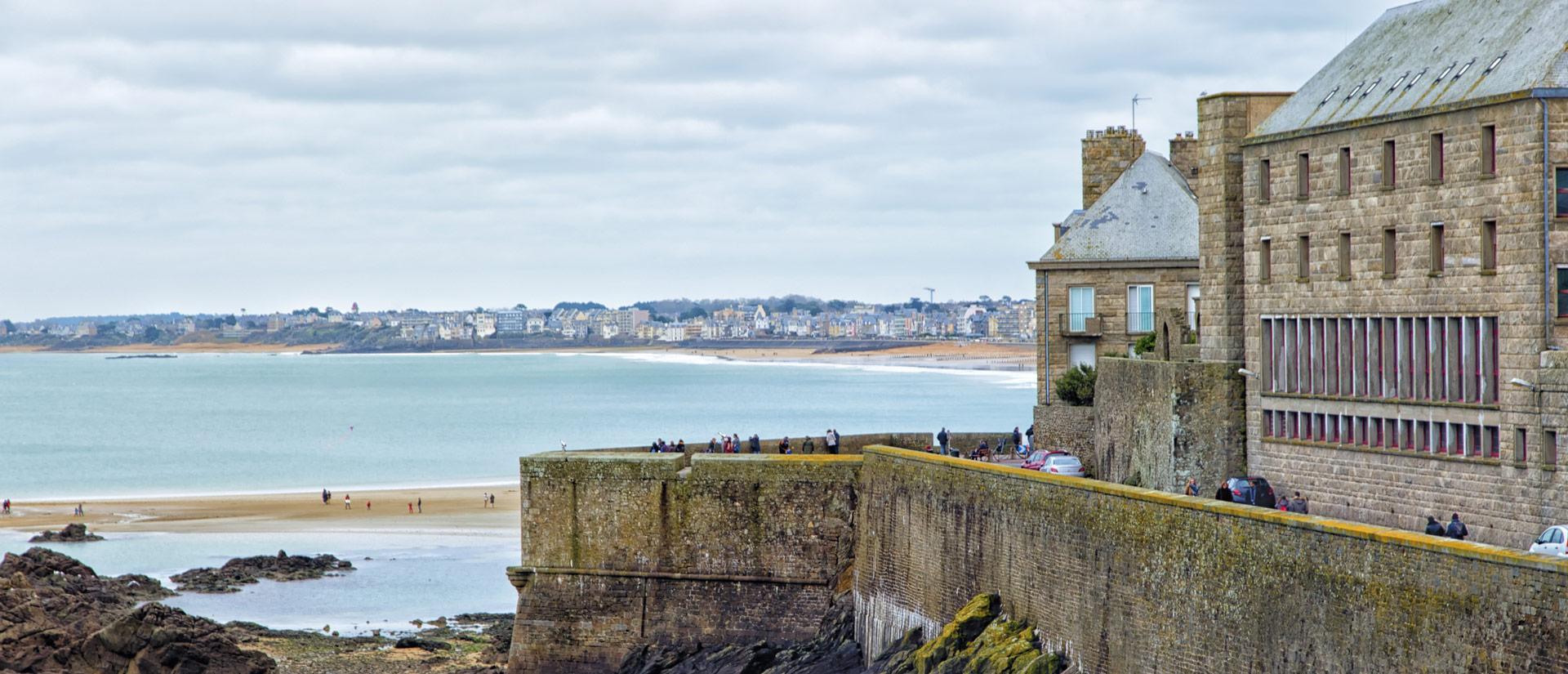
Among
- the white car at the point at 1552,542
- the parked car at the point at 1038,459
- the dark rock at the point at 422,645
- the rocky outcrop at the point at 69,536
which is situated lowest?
the dark rock at the point at 422,645

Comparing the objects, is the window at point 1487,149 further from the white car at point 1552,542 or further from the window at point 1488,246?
the white car at point 1552,542

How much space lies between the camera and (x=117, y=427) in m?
141

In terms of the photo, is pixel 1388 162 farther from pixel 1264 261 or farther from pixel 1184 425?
pixel 1184 425

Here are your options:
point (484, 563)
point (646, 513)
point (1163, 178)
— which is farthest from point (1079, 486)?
point (484, 563)

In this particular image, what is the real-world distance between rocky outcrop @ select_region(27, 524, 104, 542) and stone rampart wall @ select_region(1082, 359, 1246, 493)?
41184 mm

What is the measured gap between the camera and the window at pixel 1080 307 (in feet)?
150

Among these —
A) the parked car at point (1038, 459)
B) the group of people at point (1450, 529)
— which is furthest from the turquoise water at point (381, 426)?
the group of people at point (1450, 529)

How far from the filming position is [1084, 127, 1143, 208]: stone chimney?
4919cm

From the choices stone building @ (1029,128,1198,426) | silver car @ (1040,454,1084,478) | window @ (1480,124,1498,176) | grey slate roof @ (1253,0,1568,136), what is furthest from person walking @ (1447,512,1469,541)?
stone building @ (1029,128,1198,426)

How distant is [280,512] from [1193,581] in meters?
58.5

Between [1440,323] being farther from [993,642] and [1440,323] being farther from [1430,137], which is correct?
[993,642]

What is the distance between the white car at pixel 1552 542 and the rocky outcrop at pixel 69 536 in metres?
52.5

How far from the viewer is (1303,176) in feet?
98.1

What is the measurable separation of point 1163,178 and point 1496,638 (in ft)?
99.1
